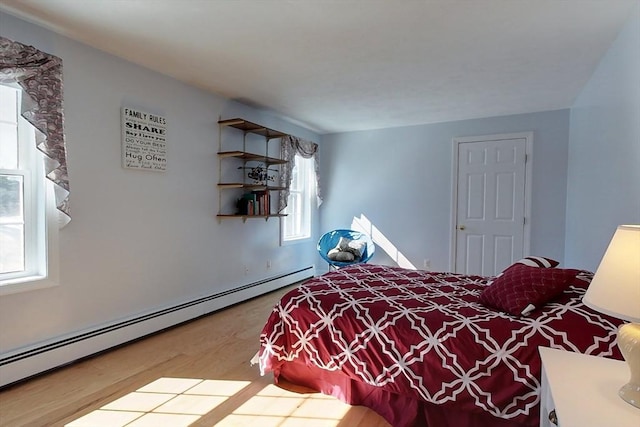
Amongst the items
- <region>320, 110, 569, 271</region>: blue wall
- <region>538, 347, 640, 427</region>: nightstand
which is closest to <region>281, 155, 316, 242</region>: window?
<region>320, 110, 569, 271</region>: blue wall

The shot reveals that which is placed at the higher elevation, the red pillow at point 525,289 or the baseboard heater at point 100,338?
the red pillow at point 525,289

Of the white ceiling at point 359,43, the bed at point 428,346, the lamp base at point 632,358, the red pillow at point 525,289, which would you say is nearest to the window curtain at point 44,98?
the white ceiling at point 359,43

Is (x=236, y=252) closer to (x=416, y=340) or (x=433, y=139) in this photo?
(x=416, y=340)

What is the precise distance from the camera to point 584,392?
1.06 metres

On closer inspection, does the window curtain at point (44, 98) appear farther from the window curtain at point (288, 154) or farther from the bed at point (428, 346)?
the window curtain at point (288, 154)

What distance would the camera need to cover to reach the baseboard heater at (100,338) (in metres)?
2.16

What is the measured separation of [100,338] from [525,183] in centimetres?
472

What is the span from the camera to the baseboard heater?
2160mm

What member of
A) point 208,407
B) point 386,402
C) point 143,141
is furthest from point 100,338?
point 386,402

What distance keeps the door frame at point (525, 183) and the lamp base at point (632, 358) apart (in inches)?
140

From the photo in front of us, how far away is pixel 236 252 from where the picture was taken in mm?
3941

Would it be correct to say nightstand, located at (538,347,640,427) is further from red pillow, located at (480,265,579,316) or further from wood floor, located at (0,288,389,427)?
wood floor, located at (0,288,389,427)

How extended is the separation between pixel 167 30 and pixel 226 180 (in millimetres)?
1745

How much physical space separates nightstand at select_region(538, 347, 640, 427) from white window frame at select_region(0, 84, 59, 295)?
2.90 meters
